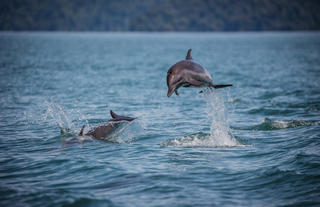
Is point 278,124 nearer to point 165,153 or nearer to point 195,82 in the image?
point 165,153

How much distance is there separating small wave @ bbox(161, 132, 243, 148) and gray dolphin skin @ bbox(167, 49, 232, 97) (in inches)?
126

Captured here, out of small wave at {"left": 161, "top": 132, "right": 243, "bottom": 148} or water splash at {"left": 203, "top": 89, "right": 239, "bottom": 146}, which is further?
water splash at {"left": 203, "top": 89, "right": 239, "bottom": 146}

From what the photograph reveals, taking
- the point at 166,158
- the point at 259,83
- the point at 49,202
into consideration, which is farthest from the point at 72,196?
the point at 259,83

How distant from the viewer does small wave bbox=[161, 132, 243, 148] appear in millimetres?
14922

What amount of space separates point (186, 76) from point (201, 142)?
3.87 meters

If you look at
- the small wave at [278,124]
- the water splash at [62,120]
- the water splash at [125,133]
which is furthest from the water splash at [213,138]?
the water splash at [62,120]

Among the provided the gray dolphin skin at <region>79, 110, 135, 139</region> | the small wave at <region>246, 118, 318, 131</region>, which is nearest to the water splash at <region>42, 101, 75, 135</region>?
the gray dolphin skin at <region>79, 110, 135, 139</region>

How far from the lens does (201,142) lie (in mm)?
15281

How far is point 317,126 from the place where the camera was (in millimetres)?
17406

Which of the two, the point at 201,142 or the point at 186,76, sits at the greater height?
the point at 186,76

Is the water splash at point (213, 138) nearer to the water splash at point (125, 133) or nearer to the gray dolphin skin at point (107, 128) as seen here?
the water splash at point (125, 133)

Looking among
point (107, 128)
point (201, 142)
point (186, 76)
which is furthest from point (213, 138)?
point (186, 76)

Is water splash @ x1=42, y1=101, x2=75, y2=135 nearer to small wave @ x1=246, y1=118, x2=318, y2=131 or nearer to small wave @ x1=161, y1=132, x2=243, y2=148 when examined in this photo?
small wave @ x1=161, y1=132, x2=243, y2=148

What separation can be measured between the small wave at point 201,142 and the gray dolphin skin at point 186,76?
126 inches
